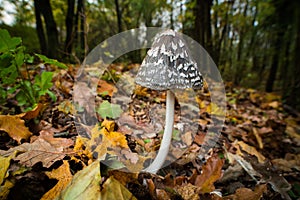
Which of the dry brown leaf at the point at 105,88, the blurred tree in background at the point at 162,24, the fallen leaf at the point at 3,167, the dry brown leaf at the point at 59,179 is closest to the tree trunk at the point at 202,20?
the blurred tree in background at the point at 162,24

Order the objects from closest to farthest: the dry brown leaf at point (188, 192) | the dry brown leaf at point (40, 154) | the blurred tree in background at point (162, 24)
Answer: the dry brown leaf at point (40, 154) < the dry brown leaf at point (188, 192) < the blurred tree in background at point (162, 24)

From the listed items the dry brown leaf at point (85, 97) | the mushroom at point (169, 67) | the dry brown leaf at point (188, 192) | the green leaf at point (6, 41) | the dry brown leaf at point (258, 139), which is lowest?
the dry brown leaf at point (258, 139)

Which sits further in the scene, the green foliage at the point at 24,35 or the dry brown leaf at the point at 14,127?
the green foliage at the point at 24,35

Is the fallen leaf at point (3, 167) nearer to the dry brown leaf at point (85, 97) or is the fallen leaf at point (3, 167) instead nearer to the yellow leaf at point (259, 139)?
the dry brown leaf at point (85, 97)

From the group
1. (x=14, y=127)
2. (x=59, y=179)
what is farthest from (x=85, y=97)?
(x=59, y=179)

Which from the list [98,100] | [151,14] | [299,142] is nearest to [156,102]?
[98,100]

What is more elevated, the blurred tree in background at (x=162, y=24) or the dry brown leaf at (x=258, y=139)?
the blurred tree in background at (x=162, y=24)

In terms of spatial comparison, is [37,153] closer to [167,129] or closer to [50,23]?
[167,129]
